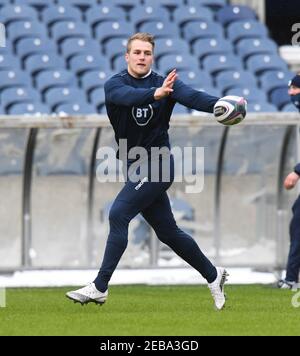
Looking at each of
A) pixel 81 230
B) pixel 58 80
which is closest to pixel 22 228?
pixel 81 230

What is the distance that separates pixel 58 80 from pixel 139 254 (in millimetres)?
5426

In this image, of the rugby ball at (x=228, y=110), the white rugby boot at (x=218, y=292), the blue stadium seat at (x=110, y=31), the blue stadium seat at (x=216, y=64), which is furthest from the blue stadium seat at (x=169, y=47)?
the rugby ball at (x=228, y=110)

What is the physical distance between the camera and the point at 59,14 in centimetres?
2136

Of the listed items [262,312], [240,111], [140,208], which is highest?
[240,111]

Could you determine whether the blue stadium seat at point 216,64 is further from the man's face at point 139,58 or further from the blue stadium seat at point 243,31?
the man's face at point 139,58

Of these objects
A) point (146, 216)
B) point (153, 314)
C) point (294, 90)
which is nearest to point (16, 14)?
point (294, 90)

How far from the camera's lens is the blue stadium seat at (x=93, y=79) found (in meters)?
19.9

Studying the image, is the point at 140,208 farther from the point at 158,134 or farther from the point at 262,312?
the point at 262,312

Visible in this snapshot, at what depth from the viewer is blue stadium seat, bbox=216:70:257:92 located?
20562 mm

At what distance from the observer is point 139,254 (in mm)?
15188

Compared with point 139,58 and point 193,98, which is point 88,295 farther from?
point 139,58

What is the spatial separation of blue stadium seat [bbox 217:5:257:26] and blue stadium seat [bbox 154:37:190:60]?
4.84 feet

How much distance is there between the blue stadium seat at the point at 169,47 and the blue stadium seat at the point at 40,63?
174cm

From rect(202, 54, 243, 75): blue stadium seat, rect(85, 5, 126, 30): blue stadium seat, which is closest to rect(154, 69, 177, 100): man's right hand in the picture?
rect(202, 54, 243, 75): blue stadium seat
